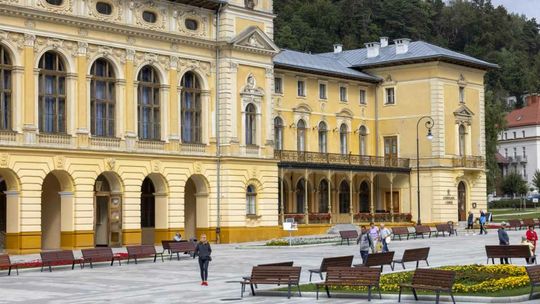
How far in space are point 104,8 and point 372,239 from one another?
20.8 metres

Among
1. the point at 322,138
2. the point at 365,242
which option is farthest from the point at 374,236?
the point at 322,138

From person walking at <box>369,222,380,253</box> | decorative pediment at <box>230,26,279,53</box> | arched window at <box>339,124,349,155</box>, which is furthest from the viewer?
arched window at <box>339,124,349,155</box>

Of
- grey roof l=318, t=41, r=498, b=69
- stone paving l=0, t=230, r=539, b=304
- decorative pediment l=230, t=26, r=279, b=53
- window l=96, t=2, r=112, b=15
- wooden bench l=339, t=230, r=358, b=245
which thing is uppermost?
grey roof l=318, t=41, r=498, b=69

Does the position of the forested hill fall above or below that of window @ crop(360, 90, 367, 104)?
above

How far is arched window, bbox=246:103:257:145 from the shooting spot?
201ft

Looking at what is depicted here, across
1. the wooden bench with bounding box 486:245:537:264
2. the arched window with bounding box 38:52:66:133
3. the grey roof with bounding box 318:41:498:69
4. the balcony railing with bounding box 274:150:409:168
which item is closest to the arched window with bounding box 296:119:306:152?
the balcony railing with bounding box 274:150:409:168

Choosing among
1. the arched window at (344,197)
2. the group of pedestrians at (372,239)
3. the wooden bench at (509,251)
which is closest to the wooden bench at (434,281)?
the wooden bench at (509,251)

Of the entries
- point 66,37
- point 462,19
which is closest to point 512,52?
point 462,19

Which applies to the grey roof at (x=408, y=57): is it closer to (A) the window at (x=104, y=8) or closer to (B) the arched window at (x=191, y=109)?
(B) the arched window at (x=191, y=109)

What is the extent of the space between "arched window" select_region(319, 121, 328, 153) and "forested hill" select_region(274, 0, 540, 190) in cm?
2864

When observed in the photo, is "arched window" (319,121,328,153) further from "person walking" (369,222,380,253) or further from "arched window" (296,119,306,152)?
"person walking" (369,222,380,253)

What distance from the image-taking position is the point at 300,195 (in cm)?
7481

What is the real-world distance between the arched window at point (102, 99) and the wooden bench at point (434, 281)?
3019 centimetres

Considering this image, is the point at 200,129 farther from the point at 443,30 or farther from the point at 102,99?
the point at 443,30
